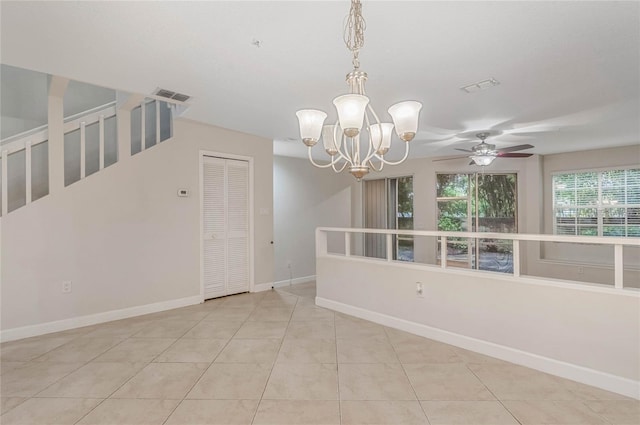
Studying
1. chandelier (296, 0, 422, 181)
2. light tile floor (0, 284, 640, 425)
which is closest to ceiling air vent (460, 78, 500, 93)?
chandelier (296, 0, 422, 181)

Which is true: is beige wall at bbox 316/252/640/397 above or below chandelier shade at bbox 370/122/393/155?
below

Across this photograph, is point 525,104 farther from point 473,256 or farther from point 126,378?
point 126,378

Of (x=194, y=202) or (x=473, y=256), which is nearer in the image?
(x=194, y=202)

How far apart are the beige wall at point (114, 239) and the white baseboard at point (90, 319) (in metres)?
0.05

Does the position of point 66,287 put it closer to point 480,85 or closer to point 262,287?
point 262,287

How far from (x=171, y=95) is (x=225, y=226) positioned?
6.73 ft

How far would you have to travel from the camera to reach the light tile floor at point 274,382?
2010 mm

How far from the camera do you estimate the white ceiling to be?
1966 mm

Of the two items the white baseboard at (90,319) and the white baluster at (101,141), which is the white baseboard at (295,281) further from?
the white baluster at (101,141)

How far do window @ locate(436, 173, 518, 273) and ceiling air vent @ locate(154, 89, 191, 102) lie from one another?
5.18 m

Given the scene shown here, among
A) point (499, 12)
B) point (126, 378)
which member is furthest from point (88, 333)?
point (499, 12)

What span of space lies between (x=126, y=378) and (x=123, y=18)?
2.57m

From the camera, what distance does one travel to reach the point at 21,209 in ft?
10.7

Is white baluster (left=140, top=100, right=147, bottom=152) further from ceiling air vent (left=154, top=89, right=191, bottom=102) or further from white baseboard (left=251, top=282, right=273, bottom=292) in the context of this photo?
white baseboard (left=251, top=282, right=273, bottom=292)
